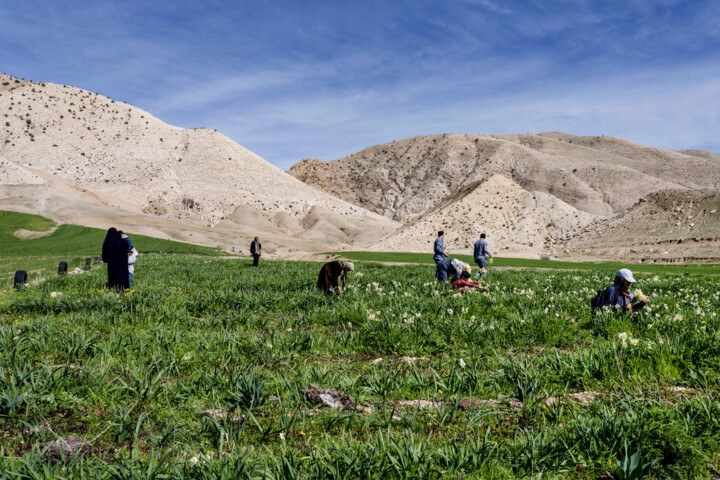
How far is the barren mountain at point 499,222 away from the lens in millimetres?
58312

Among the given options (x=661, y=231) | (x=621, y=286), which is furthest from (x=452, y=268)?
(x=661, y=231)

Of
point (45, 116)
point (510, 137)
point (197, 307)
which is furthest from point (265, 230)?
point (510, 137)

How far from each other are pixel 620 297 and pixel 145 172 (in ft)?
334

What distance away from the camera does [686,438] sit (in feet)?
9.89

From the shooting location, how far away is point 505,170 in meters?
123

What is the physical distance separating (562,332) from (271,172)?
10796 cm

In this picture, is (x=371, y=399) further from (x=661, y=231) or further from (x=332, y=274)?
(x=661, y=231)

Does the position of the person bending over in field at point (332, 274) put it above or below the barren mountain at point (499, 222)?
below

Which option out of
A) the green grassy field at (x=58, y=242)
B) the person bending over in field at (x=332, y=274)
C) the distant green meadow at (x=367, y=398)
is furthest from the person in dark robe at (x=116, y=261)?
→ the green grassy field at (x=58, y=242)

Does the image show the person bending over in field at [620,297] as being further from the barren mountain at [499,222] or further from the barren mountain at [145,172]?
the barren mountain at [145,172]

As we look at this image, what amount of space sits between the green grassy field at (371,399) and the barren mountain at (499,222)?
5023 centimetres

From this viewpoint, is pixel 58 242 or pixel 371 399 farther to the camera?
pixel 58 242

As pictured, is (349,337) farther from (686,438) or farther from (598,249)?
(598,249)

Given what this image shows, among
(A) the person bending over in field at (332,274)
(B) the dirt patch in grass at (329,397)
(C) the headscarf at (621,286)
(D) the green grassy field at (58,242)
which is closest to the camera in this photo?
(B) the dirt patch in grass at (329,397)
